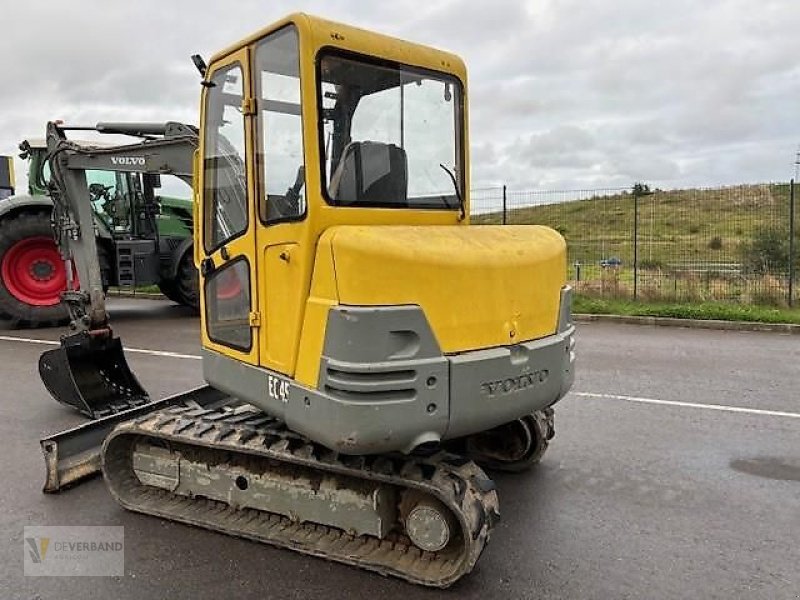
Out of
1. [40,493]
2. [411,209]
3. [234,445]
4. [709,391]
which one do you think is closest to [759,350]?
Answer: [709,391]

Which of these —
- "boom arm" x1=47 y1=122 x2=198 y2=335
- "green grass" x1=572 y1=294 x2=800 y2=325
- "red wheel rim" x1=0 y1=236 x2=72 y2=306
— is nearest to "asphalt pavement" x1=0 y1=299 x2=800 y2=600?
"boom arm" x1=47 y1=122 x2=198 y2=335

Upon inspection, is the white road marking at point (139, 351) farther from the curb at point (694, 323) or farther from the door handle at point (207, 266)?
the curb at point (694, 323)

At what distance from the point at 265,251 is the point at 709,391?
5.40 metres

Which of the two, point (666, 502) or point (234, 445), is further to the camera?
point (666, 502)

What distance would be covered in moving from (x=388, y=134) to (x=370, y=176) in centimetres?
38

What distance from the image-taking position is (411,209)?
403 cm

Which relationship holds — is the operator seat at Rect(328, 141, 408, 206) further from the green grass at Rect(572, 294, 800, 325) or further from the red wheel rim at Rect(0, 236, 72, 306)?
the red wheel rim at Rect(0, 236, 72, 306)

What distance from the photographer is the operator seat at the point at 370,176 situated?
3.65m

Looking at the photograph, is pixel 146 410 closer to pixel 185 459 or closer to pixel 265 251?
pixel 185 459

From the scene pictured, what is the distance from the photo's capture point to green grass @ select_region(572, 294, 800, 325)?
470 inches

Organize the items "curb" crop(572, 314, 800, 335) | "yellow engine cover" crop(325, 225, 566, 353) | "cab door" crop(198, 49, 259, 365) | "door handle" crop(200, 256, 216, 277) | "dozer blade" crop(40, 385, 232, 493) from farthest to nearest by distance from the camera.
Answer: "curb" crop(572, 314, 800, 335) → "dozer blade" crop(40, 385, 232, 493) → "door handle" crop(200, 256, 216, 277) → "cab door" crop(198, 49, 259, 365) → "yellow engine cover" crop(325, 225, 566, 353)

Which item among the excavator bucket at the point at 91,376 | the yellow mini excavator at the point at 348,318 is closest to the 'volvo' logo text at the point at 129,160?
the excavator bucket at the point at 91,376

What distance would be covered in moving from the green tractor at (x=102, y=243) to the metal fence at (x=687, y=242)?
573 cm

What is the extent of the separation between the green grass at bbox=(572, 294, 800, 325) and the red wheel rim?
9.36 meters
